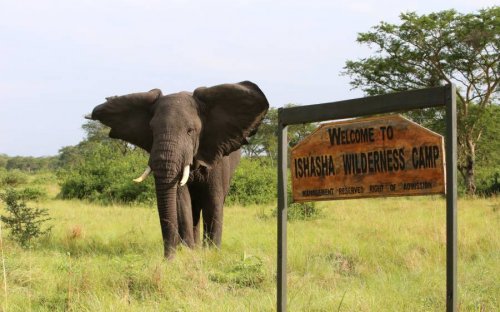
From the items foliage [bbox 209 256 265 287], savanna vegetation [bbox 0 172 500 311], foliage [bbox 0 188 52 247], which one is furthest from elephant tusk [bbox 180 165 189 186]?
Answer: foliage [bbox 0 188 52 247]

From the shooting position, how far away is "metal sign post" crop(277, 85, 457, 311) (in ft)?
10.9

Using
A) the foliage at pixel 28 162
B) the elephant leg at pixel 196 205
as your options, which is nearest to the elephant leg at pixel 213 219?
the elephant leg at pixel 196 205

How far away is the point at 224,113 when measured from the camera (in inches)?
337

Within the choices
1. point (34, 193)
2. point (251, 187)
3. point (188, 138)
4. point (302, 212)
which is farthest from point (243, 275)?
point (34, 193)

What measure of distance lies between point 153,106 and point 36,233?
2796mm

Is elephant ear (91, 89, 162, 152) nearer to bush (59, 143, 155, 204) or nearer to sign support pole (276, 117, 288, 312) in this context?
sign support pole (276, 117, 288, 312)

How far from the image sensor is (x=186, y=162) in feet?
25.3

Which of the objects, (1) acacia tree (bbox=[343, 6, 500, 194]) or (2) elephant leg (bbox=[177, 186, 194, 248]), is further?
(1) acacia tree (bbox=[343, 6, 500, 194])

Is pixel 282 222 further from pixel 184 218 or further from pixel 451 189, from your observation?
pixel 184 218

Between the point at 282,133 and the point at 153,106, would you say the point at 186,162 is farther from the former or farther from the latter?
the point at 282,133

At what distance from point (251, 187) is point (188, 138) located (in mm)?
11153

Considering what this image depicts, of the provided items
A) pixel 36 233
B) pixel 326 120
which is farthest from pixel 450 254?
pixel 36 233

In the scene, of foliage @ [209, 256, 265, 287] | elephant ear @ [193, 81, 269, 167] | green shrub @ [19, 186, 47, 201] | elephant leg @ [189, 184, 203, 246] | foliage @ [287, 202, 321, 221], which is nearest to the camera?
foliage @ [209, 256, 265, 287]

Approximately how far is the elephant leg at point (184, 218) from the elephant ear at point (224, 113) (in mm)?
520
